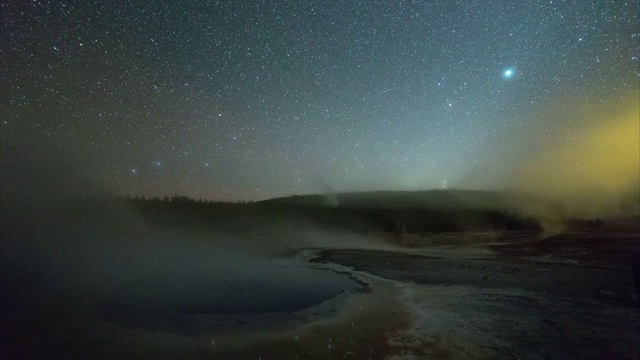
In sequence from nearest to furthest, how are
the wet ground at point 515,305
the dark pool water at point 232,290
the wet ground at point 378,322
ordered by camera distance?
the wet ground at point 378,322 < the wet ground at point 515,305 < the dark pool water at point 232,290

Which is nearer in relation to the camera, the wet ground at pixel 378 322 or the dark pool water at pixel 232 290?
the wet ground at pixel 378 322

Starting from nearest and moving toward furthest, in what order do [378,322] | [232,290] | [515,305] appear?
[378,322], [515,305], [232,290]

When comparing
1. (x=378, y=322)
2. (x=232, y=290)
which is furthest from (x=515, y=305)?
(x=232, y=290)

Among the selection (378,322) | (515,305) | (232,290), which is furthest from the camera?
(232,290)

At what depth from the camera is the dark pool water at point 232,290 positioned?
9.21m

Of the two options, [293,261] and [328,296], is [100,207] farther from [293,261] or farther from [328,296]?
[328,296]

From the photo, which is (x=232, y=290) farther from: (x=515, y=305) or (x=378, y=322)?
(x=515, y=305)

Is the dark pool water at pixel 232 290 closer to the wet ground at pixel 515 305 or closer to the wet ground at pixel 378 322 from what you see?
the wet ground at pixel 378 322

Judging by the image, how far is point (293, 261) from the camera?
17.9m

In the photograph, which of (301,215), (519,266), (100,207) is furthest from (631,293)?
(301,215)

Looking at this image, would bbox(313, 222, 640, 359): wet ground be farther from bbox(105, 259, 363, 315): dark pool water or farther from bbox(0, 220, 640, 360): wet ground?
bbox(105, 259, 363, 315): dark pool water

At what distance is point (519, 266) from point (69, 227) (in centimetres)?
2255

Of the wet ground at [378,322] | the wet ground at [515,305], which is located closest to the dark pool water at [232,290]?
the wet ground at [378,322]

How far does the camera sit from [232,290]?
11164mm
